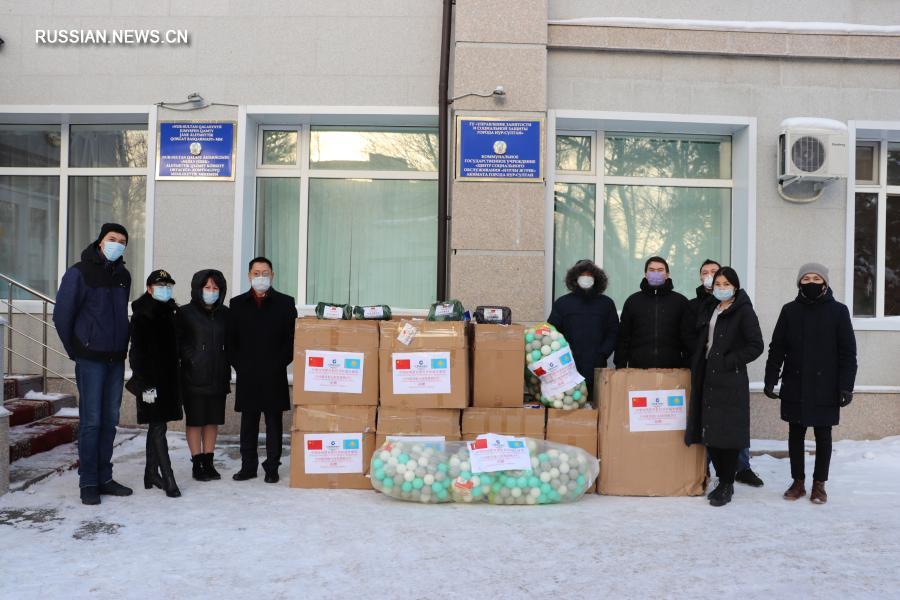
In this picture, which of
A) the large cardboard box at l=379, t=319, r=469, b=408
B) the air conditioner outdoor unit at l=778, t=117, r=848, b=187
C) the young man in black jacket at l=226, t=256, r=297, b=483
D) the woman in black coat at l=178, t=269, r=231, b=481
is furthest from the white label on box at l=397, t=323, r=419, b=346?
the air conditioner outdoor unit at l=778, t=117, r=848, b=187

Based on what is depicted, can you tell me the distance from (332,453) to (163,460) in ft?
3.79

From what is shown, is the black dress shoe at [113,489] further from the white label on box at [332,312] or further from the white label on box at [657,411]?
the white label on box at [657,411]

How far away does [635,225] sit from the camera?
7418 millimetres

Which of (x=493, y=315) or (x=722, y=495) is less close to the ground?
(x=493, y=315)

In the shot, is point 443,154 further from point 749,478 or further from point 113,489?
point 113,489

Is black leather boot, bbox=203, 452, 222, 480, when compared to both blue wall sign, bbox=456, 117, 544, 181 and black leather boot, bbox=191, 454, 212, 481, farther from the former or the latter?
blue wall sign, bbox=456, 117, 544, 181

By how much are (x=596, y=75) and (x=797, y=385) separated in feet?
11.8

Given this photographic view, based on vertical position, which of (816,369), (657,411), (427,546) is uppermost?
(816,369)

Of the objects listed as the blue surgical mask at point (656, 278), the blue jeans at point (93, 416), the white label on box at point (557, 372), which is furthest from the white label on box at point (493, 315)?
the blue jeans at point (93, 416)

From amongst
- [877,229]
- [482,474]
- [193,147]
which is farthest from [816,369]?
[193,147]

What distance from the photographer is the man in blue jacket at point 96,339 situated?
461 centimetres

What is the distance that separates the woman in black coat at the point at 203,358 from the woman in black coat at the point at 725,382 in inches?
135

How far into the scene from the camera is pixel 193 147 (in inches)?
277

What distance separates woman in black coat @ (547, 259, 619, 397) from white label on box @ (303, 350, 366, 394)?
1635 mm
